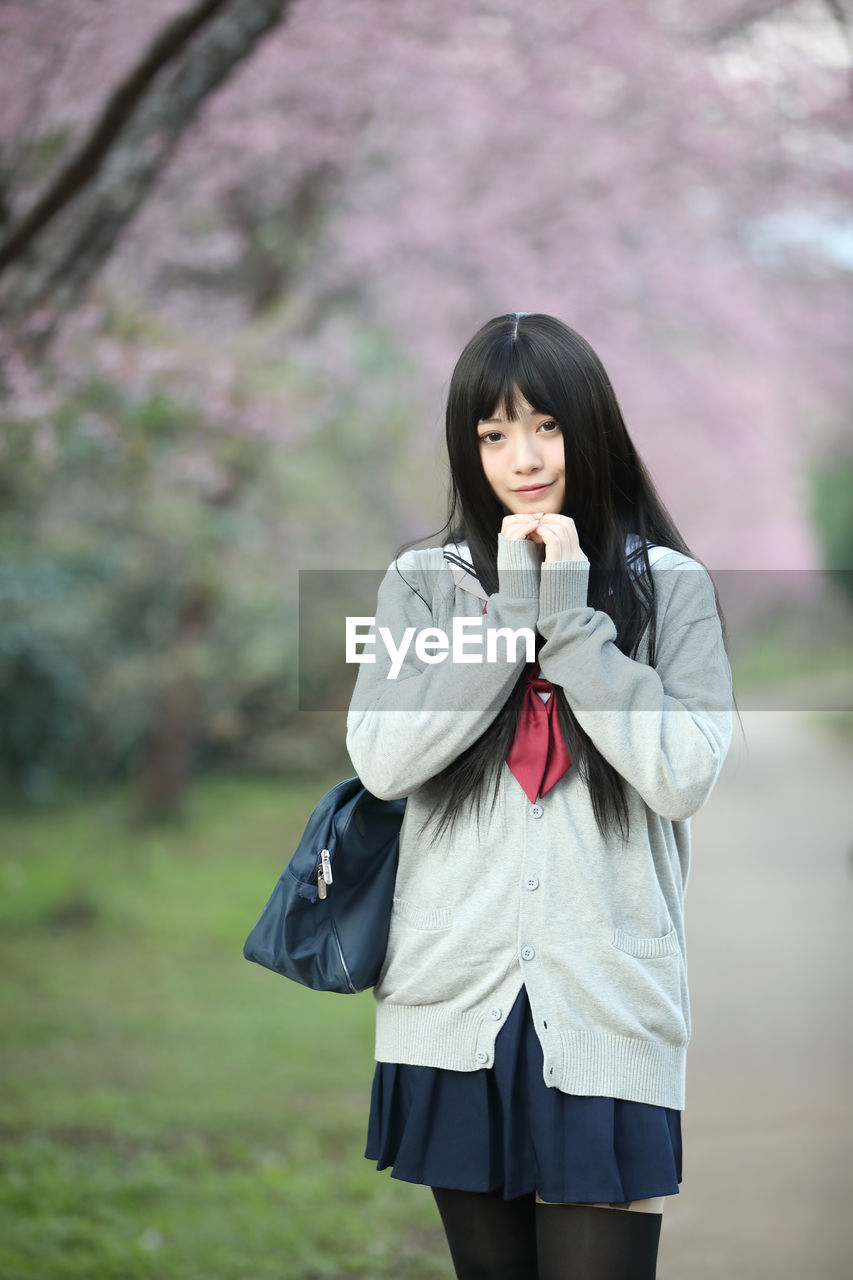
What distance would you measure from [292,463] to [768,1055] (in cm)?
414

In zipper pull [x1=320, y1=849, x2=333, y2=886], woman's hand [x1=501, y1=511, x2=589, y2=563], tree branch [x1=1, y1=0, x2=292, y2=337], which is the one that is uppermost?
tree branch [x1=1, y1=0, x2=292, y2=337]

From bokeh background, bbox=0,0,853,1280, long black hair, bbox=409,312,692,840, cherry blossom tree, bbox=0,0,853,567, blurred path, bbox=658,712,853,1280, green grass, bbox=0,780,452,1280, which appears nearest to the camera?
long black hair, bbox=409,312,692,840

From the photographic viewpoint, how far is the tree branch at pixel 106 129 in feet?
7.57

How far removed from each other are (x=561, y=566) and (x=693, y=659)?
182 millimetres

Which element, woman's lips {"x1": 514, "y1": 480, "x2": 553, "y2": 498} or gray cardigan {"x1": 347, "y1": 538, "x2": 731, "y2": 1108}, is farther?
woman's lips {"x1": 514, "y1": 480, "x2": 553, "y2": 498}

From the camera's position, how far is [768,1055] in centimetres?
400

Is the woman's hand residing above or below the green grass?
above

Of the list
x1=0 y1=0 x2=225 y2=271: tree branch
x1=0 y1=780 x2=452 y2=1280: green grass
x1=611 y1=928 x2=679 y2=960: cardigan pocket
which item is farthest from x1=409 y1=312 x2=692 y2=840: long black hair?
x1=0 y1=780 x2=452 y2=1280: green grass

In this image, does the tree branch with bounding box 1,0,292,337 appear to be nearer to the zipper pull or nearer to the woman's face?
the woman's face

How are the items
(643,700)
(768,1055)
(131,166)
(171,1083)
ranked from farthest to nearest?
(171,1083) → (768,1055) → (131,166) → (643,700)

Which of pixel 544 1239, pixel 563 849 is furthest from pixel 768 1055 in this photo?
pixel 563 849

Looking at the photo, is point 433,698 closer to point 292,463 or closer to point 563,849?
point 563,849

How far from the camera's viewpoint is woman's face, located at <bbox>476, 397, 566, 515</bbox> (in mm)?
1491

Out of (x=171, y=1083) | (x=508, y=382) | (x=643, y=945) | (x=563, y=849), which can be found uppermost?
(x=508, y=382)
